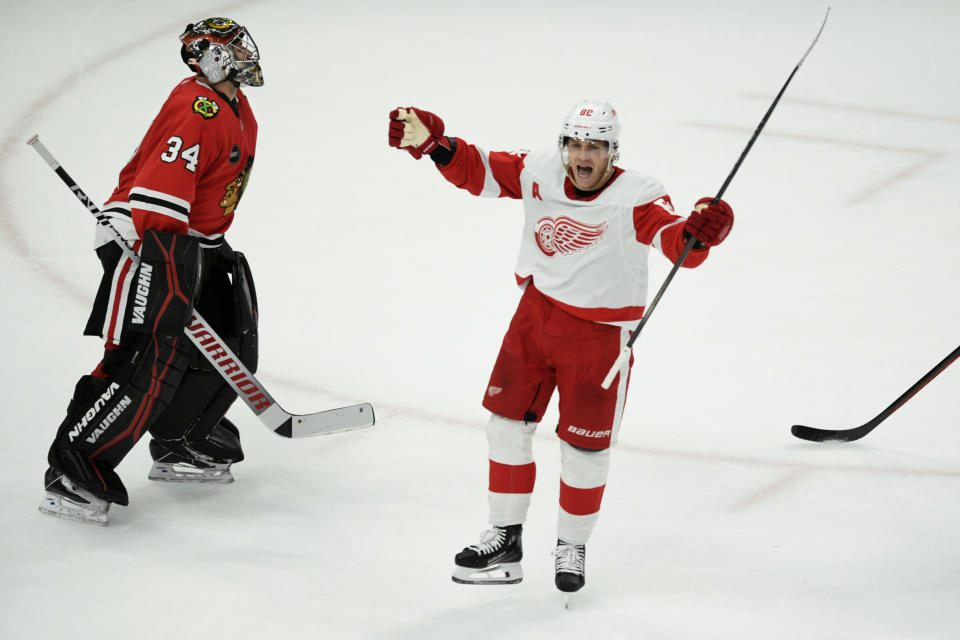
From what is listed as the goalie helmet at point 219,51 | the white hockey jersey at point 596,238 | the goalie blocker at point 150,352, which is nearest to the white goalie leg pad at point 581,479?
the white hockey jersey at point 596,238

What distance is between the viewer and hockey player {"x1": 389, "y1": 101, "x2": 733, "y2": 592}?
2.69m

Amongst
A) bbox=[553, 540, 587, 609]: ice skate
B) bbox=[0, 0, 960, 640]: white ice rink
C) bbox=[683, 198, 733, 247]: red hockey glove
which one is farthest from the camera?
bbox=[0, 0, 960, 640]: white ice rink

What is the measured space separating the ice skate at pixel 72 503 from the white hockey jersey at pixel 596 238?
3.93 ft

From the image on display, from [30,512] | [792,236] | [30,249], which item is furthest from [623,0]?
[30,512]

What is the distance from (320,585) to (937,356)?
231 centimetres

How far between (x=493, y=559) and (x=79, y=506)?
3.35 feet

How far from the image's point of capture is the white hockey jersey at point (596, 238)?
8.80 feet

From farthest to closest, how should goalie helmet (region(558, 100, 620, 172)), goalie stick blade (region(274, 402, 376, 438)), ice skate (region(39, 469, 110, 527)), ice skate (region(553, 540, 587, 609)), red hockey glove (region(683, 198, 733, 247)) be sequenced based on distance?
goalie stick blade (region(274, 402, 376, 438)) → ice skate (region(39, 469, 110, 527)) → ice skate (region(553, 540, 587, 609)) → goalie helmet (region(558, 100, 620, 172)) → red hockey glove (region(683, 198, 733, 247))

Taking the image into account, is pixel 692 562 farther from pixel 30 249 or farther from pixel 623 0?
pixel 623 0

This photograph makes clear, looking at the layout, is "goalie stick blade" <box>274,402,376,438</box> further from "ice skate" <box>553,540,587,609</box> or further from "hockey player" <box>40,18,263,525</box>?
"ice skate" <box>553,540,587,609</box>

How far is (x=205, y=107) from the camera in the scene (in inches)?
118

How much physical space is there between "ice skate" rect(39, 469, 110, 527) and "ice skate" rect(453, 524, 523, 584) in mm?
887

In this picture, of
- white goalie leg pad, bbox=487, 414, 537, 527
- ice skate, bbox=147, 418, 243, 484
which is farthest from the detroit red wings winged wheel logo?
ice skate, bbox=147, 418, 243, 484

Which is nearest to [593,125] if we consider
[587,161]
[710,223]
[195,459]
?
[587,161]
